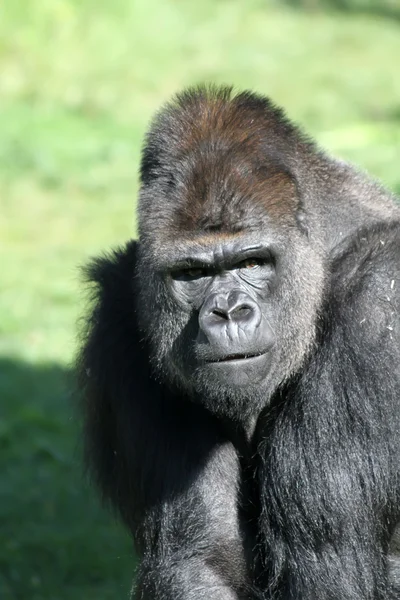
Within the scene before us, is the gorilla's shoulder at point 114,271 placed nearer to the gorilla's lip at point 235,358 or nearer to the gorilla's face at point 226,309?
the gorilla's face at point 226,309

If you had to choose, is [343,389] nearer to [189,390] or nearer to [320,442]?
[320,442]

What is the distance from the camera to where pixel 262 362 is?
486 cm

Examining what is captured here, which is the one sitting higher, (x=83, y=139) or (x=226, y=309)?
(x=83, y=139)

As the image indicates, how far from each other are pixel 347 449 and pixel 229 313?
0.80 meters

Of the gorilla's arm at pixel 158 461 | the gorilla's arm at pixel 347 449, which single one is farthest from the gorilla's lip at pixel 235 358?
the gorilla's arm at pixel 158 461

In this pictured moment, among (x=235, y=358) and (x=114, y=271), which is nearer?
(x=235, y=358)

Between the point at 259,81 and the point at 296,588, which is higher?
the point at 259,81

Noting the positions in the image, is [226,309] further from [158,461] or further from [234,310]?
[158,461]

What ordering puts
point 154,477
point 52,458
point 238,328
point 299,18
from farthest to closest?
point 299,18 < point 52,458 < point 154,477 < point 238,328

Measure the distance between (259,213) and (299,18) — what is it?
47.3 feet

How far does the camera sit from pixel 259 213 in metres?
4.87

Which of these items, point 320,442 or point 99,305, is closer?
point 320,442

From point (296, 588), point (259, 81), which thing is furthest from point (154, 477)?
point (259, 81)

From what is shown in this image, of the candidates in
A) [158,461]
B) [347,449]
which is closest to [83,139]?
[158,461]
